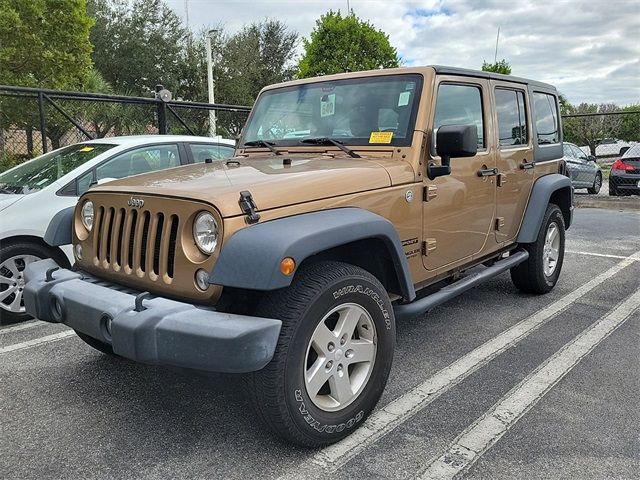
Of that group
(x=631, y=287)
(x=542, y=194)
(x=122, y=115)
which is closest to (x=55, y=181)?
(x=542, y=194)

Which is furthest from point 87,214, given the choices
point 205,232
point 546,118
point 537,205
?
point 546,118

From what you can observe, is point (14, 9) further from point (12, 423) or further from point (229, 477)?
point (229, 477)

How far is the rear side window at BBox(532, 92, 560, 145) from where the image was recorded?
5113 mm

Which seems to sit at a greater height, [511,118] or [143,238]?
[511,118]

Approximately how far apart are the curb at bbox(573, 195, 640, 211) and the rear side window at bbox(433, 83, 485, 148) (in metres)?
8.42

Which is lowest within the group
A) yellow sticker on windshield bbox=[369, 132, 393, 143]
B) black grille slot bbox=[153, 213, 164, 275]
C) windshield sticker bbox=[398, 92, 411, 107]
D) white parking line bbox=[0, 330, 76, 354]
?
white parking line bbox=[0, 330, 76, 354]

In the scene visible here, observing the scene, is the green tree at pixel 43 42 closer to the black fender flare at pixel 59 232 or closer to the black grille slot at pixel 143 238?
the black fender flare at pixel 59 232

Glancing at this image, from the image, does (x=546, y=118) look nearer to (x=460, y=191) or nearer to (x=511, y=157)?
(x=511, y=157)

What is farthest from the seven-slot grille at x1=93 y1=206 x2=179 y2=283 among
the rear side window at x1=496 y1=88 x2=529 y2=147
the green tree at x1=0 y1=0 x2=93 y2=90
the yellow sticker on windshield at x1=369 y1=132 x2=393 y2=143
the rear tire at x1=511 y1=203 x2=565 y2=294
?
the green tree at x1=0 y1=0 x2=93 y2=90

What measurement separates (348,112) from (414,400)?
191 centimetres

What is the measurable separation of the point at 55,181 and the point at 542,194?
431 cm

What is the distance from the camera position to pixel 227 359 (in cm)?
221

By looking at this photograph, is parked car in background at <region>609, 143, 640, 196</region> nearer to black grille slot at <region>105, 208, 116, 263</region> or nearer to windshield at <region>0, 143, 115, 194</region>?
windshield at <region>0, 143, 115, 194</region>

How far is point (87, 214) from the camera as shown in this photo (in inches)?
127
